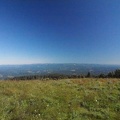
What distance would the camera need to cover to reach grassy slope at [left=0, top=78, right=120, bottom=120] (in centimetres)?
1317

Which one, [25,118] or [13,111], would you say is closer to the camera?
[25,118]

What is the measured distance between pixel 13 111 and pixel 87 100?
256 inches

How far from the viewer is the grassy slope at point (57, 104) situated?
518 inches

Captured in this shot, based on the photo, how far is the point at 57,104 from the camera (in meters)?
15.4

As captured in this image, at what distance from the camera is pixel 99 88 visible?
71.1 ft

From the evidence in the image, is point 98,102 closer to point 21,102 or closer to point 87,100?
point 87,100

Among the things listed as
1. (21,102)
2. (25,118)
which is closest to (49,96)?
(21,102)

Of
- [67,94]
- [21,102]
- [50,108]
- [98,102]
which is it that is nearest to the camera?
[50,108]

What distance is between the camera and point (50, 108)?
14352mm

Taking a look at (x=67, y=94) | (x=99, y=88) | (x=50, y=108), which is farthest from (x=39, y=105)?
(x=99, y=88)

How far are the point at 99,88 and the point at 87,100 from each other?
5065mm

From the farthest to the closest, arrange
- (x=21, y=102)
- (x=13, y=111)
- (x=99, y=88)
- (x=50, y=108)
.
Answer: (x=99, y=88)
(x=21, y=102)
(x=50, y=108)
(x=13, y=111)

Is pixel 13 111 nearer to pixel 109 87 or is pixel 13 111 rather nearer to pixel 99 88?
pixel 99 88

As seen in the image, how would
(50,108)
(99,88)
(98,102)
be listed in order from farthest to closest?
1. (99,88)
2. (98,102)
3. (50,108)
